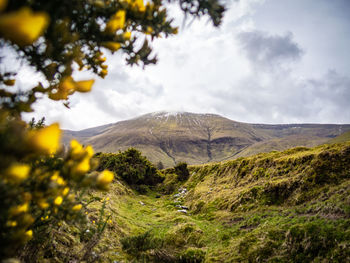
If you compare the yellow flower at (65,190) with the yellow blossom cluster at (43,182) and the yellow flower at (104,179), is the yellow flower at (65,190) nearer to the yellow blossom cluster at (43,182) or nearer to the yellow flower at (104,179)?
the yellow blossom cluster at (43,182)

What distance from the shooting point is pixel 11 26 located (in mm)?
981

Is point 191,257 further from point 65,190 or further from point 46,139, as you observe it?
point 46,139

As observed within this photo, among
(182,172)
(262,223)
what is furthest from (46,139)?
(182,172)

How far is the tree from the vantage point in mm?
1180

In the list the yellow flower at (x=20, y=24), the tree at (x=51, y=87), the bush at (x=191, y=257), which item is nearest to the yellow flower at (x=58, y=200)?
the tree at (x=51, y=87)

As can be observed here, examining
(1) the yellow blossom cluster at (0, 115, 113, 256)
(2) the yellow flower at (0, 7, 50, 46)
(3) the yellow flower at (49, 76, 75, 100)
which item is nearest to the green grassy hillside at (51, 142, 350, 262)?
(1) the yellow blossom cluster at (0, 115, 113, 256)

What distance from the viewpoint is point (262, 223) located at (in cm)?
698

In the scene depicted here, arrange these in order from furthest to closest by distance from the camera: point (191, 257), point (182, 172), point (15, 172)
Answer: point (182, 172), point (191, 257), point (15, 172)

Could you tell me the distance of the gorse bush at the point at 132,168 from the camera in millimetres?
21759

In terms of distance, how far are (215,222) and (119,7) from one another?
1006 cm

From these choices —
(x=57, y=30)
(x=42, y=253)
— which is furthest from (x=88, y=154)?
(x=42, y=253)

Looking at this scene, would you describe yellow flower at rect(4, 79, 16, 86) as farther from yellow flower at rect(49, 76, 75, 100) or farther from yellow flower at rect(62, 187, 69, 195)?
yellow flower at rect(62, 187, 69, 195)

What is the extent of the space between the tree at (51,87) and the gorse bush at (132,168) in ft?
64.5

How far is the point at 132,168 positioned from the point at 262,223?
1779cm
